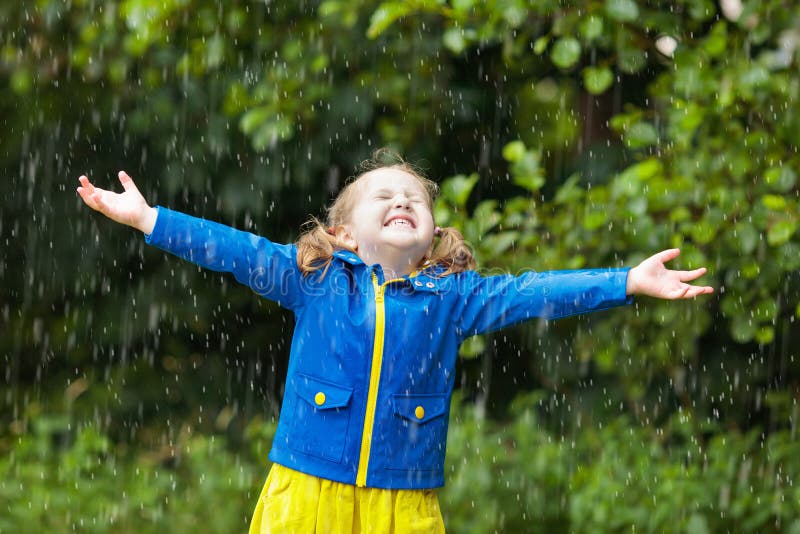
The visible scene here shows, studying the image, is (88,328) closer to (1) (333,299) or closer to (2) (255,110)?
(2) (255,110)

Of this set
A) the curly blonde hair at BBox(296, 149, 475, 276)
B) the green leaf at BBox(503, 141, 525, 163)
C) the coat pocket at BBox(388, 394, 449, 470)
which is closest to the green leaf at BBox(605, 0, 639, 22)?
the green leaf at BBox(503, 141, 525, 163)

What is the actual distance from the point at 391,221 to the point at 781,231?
5.13 feet

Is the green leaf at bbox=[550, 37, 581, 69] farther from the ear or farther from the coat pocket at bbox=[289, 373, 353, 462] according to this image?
the coat pocket at bbox=[289, 373, 353, 462]

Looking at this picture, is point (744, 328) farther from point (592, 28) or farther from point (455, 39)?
point (455, 39)

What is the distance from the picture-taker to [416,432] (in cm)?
300

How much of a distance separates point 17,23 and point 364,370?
3723 millimetres

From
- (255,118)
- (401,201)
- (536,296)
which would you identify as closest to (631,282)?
(536,296)

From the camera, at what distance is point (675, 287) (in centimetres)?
294

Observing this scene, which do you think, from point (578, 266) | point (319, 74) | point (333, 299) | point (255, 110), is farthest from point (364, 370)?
point (319, 74)

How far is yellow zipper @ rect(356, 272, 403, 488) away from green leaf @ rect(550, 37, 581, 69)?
1.44 metres

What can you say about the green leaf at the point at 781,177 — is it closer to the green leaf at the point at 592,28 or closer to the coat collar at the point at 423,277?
the green leaf at the point at 592,28

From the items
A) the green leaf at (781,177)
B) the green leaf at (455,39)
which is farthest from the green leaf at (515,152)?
the green leaf at (781,177)

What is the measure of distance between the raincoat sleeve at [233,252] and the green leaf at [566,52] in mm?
1414

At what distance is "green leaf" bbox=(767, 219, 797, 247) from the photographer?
12.8 feet
